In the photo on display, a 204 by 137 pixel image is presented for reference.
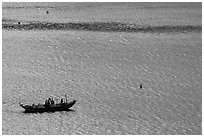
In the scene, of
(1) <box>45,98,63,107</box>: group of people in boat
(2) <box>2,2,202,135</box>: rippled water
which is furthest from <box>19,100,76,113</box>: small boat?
(2) <box>2,2,202,135</box>: rippled water

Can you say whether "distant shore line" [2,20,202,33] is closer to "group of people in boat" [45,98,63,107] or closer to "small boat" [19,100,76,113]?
"group of people in boat" [45,98,63,107]

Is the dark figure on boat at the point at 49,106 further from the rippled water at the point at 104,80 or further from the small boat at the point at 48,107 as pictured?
the rippled water at the point at 104,80

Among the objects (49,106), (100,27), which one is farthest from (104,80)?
(100,27)

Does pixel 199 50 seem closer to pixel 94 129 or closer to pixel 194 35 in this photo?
pixel 194 35

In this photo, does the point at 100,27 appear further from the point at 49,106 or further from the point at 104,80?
the point at 49,106

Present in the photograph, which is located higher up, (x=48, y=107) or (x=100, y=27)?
(x=100, y=27)

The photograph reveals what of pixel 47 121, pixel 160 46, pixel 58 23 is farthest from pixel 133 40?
pixel 47 121
